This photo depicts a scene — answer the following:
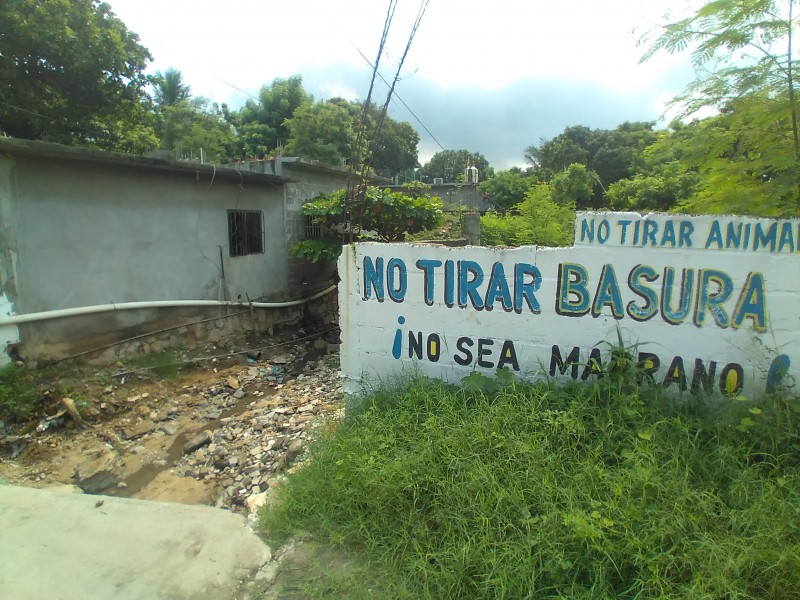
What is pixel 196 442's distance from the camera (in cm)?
519

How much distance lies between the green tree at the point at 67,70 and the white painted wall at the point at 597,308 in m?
11.6

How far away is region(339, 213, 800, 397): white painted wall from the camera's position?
283 cm

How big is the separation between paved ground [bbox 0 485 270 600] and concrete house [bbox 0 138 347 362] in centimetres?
333

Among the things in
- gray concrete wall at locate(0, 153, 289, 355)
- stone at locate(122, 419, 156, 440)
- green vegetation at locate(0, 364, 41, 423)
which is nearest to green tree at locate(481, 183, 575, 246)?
gray concrete wall at locate(0, 153, 289, 355)

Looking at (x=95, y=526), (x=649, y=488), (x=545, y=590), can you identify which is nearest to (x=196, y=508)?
(x=95, y=526)

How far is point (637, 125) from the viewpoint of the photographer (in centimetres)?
3588

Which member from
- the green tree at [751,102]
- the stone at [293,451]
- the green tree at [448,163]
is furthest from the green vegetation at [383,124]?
the green tree at [448,163]

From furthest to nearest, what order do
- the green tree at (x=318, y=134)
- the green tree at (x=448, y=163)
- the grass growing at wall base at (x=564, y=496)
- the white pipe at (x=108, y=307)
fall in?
the green tree at (x=448, y=163) < the green tree at (x=318, y=134) < the white pipe at (x=108, y=307) < the grass growing at wall base at (x=564, y=496)

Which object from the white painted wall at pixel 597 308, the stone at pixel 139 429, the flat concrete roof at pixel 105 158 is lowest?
the stone at pixel 139 429

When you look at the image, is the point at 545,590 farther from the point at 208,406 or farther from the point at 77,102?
the point at 77,102

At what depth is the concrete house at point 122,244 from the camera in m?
5.40

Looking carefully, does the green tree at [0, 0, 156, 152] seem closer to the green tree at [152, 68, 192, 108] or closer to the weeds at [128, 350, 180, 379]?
the weeds at [128, 350, 180, 379]

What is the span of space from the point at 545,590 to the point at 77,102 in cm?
1513

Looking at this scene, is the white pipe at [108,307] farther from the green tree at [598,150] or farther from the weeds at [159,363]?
the green tree at [598,150]
